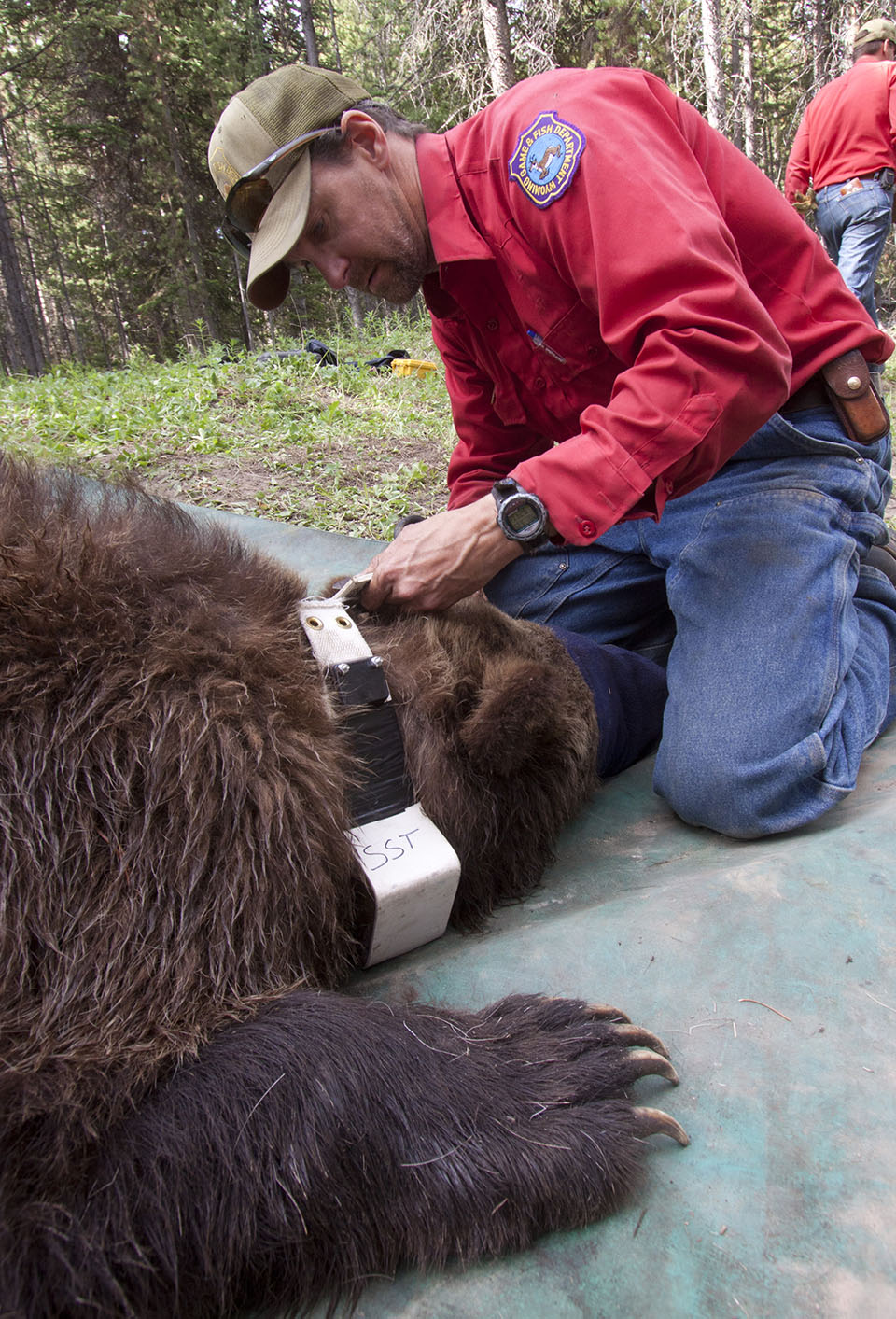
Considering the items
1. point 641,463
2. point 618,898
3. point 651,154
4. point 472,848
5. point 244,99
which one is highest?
point 244,99

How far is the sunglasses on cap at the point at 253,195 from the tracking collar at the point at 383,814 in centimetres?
145

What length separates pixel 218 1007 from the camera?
4.88ft

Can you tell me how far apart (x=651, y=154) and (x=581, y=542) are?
1.01m

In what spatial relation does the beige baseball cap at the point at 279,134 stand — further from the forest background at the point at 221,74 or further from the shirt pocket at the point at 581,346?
the forest background at the point at 221,74

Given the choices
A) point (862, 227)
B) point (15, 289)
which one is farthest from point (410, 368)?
point (15, 289)

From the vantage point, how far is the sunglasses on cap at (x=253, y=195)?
255 centimetres

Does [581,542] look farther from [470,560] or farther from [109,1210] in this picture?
[109,1210]

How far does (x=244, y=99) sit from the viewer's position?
8.43ft

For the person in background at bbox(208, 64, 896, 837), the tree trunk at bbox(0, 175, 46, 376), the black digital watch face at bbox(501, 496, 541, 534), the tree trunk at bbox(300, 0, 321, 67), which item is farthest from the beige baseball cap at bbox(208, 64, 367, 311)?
the tree trunk at bbox(0, 175, 46, 376)

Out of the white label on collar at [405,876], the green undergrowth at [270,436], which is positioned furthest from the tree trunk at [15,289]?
the white label on collar at [405,876]

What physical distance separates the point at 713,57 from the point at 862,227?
657 centimetres

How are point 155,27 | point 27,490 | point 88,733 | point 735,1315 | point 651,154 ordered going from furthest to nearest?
1. point 155,27
2. point 651,154
3. point 27,490
4. point 88,733
5. point 735,1315

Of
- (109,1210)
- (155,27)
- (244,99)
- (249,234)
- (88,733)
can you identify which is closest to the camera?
(109,1210)

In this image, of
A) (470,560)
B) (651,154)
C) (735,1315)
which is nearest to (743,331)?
(651,154)
